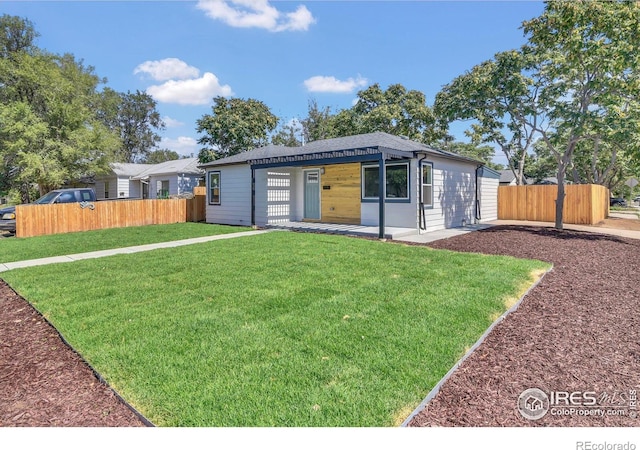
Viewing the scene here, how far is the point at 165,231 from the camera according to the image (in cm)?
1251

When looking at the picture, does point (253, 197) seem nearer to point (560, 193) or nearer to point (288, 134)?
point (560, 193)

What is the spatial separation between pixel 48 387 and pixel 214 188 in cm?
1375

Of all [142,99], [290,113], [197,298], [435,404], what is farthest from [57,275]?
[142,99]

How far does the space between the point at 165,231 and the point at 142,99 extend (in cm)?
4005

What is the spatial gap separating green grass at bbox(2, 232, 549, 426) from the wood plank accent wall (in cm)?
630

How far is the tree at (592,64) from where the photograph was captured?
31.6 ft

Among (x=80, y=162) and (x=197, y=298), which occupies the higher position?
(x=80, y=162)

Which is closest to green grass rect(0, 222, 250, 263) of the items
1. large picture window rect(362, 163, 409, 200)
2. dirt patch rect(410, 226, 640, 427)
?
large picture window rect(362, 163, 409, 200)

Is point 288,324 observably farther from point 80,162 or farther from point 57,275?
point 80,162

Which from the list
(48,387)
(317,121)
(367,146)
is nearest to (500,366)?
(48,387)

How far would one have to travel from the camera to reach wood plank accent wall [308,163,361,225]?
13000 millimetres

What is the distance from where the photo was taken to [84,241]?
404 inches

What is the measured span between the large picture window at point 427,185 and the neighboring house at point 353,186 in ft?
0.10

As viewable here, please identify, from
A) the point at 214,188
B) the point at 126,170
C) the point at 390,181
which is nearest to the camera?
the point at 390,181
